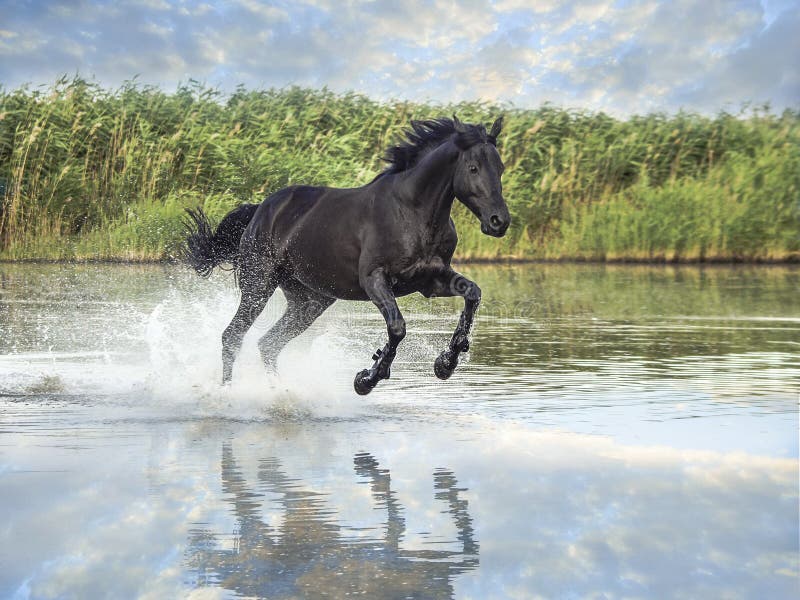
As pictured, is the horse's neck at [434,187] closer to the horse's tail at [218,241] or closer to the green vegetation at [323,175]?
the horse's tail at [218,241]

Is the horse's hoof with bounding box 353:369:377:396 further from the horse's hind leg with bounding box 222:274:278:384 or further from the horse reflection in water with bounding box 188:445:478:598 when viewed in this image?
the horse reflection in water with bounding box 188:445:478:598

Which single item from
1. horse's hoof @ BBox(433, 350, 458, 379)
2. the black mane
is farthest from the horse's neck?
horse's hoof @ BBox(433, 350, 458, 379)

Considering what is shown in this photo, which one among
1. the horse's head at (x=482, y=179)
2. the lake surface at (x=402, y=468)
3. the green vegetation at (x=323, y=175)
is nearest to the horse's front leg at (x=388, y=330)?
the lake surface at (x=402, y=468)

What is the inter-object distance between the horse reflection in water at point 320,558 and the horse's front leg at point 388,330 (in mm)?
2754

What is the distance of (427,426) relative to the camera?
7672 millimetres

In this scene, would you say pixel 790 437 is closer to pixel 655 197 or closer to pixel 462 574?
pixel 462 574

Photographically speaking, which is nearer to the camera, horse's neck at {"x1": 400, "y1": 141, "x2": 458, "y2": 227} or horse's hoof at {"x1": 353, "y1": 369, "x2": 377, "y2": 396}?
horse's hoof at {"x1": 353, "y1": 369, "x2": 377, "y2": 396}

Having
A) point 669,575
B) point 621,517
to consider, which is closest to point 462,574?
point 669,575

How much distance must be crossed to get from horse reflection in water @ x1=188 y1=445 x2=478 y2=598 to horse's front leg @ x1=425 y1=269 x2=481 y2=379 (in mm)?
3111

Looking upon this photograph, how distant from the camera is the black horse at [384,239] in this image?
8.52 m

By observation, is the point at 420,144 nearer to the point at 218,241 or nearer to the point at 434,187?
the point at 434,187

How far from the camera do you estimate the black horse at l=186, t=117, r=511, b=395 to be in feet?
27.9

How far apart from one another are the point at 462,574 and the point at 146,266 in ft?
65.0

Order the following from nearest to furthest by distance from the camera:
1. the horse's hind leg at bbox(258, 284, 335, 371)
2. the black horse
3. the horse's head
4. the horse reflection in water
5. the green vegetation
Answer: the horse reflection in water, the horse's head, the black horse, the horse's hind leg at bbox(258, 284, 335, 371), the green vegetation
